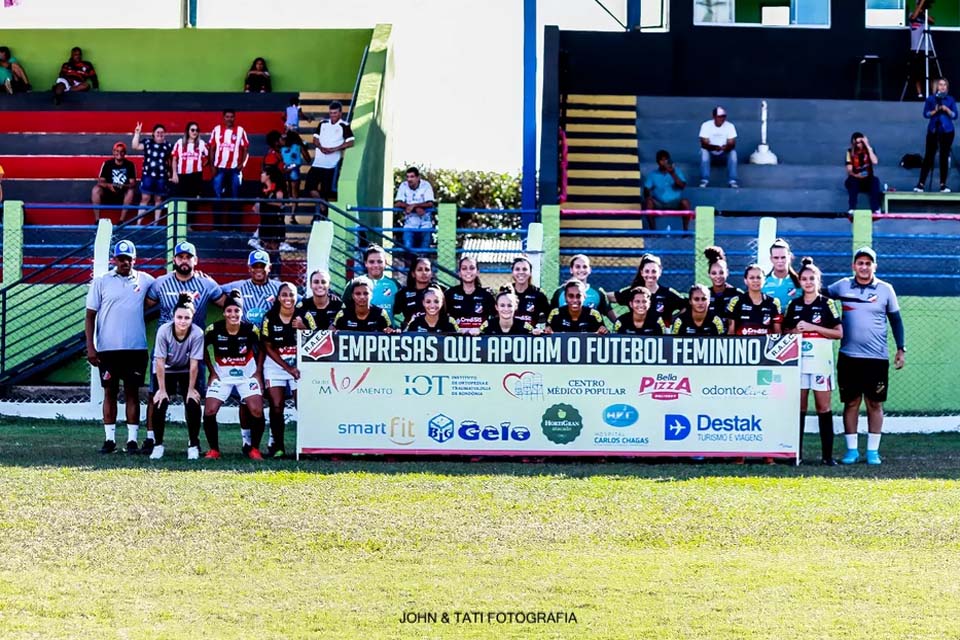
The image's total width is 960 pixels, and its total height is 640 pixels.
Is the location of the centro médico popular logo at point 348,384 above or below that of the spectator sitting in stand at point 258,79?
below

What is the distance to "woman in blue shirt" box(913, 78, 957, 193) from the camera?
25344 mm

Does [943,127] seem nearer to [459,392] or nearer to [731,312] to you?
[731,312]

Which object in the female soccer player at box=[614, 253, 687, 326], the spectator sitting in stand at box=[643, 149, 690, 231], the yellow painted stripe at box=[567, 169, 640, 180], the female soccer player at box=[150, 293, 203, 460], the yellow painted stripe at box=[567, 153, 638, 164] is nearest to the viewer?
the female soccer player at box=[150, 293, 203, 460]

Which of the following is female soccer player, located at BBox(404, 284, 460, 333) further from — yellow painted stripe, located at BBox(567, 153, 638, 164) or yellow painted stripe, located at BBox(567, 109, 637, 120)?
yellow painted stripe, located at BBox(567, 109, 637, 120)

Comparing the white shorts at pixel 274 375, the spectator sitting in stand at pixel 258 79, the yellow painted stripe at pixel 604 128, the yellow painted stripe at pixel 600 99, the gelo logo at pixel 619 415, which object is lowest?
the gelo logo at pixel 619 415

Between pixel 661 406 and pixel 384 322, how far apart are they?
8.41 ft

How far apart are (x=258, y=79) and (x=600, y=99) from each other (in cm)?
589

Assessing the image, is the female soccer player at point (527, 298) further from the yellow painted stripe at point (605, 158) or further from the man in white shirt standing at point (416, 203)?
the yellow painted stripe at point (605, 158)

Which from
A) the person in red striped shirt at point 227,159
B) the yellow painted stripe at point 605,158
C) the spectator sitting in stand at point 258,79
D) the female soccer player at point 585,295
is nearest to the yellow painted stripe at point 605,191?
the yellow painted stripe at point 605,158

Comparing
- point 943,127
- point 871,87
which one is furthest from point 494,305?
point 871,87

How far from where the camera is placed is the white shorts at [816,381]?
49.3ft

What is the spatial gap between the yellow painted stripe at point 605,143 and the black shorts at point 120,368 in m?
13.0

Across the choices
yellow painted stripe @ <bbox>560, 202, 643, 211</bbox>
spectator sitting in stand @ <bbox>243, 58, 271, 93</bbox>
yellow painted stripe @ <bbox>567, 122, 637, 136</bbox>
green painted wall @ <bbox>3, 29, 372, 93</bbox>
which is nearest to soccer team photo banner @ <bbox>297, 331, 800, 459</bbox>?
yellow painted stripe @ <bbox>560, 202, 643, 211</bbox>

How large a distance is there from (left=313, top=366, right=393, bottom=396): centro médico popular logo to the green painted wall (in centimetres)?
1543
